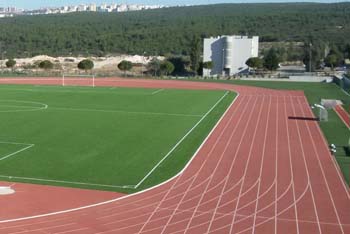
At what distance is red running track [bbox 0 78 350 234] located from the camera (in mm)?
13562

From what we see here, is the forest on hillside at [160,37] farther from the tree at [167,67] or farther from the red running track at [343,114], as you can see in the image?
the red running track at [343,114]

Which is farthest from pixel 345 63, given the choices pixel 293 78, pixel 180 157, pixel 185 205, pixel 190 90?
pixel 185 205

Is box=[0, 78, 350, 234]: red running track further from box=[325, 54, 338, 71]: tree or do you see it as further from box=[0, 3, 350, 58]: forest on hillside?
box=[0, 3, 350, 58]: forest on hillside

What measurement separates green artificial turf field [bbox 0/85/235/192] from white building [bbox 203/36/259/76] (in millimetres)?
28396

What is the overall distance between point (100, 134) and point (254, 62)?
149 ft

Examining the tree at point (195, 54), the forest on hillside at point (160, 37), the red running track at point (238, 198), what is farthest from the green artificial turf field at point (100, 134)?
the forest on hillside at point (160, 37)

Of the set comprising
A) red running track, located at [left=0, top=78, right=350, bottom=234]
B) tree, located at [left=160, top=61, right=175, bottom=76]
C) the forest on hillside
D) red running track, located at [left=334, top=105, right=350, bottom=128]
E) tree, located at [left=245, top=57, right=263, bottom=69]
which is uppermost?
the forest on hillside

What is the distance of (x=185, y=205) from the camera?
49.5 ft

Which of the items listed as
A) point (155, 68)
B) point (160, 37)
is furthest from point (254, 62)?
point (160, 37)

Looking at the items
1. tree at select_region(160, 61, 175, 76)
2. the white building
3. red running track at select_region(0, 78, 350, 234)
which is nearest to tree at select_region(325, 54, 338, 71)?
the white building

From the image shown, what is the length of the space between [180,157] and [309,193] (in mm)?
5938

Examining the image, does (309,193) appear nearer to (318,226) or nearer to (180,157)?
(318,226)

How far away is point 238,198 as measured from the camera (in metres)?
15.9

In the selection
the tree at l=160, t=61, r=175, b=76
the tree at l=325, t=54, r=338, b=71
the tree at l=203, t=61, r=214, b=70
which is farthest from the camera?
the tree at l=325, t=54, r=338, b=71
